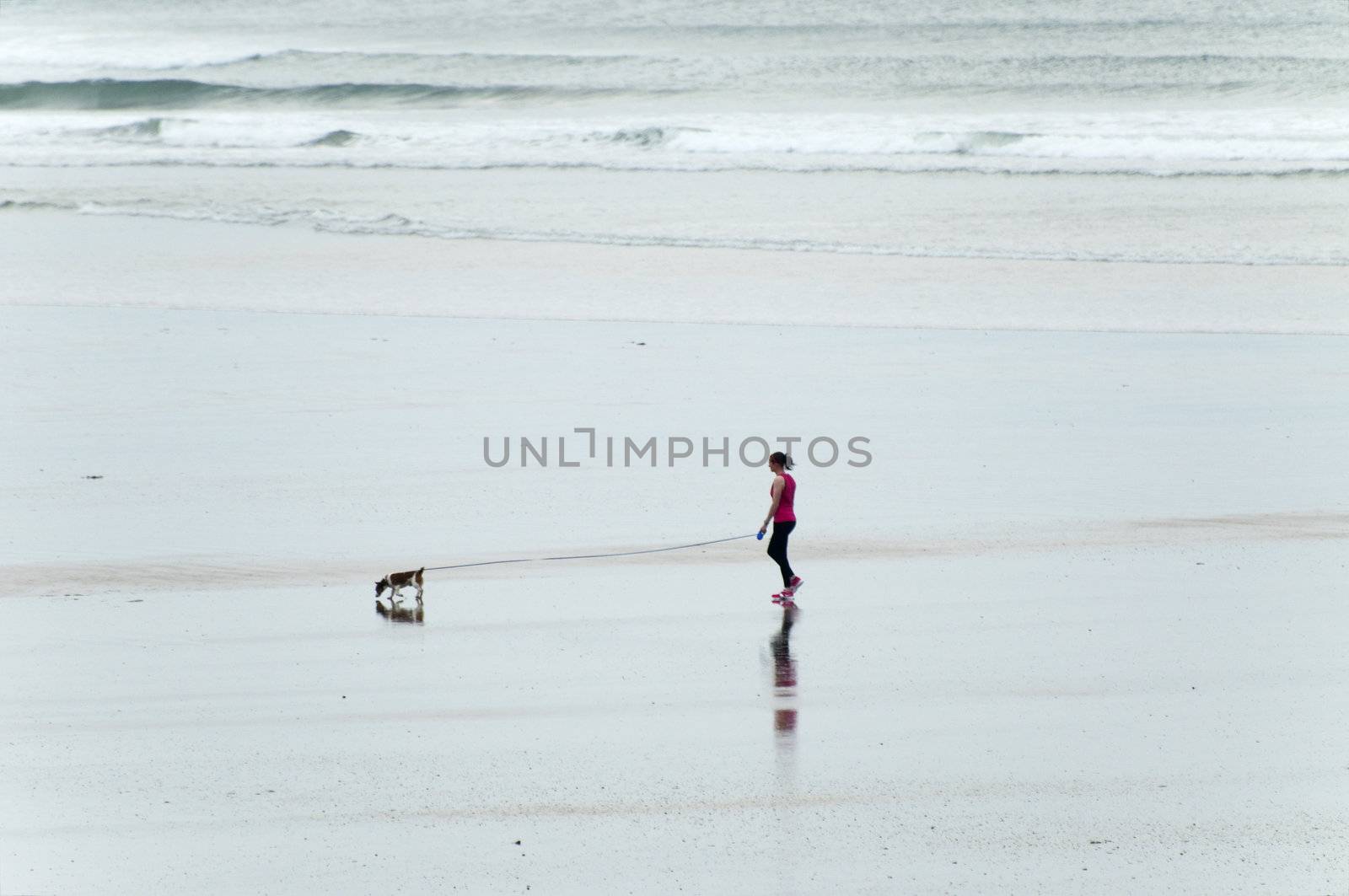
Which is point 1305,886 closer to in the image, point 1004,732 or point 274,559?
point 1004,732

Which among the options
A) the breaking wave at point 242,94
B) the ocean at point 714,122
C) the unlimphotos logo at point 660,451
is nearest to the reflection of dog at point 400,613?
the unlimphotos logo at point 660,451

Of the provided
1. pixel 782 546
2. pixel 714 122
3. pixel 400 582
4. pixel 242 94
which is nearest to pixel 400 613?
pixel 400 582

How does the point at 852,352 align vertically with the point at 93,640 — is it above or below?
above

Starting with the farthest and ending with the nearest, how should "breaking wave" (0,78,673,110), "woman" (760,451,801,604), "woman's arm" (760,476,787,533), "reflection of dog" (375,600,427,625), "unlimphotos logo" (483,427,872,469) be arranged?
"breaking wave" (0,78,673,110)
"unlimphotos logo" (483,427,872,469)
"woman's arm" (760,476,787,533)
"woman" (760,451,801,604)
"reflection of dog" (375,600,427,625)

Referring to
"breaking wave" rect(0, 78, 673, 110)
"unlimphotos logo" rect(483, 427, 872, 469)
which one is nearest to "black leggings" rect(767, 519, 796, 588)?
"unlimphotos logo" rect(483, 427, 872, 469)

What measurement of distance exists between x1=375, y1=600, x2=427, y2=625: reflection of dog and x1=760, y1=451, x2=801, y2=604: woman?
1.69 meters

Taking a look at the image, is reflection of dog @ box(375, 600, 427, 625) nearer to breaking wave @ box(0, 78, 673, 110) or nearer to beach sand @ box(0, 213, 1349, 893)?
beach sand @ box(0, 213, 1349, 893)

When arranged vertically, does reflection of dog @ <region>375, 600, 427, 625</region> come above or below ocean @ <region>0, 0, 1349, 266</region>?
below

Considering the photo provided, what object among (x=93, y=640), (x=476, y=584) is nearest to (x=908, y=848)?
(x=476, y=584)

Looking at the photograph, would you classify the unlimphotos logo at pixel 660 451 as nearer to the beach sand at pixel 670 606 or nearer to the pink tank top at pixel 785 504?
the beach sand at pixel 670 606

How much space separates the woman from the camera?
7.13 m

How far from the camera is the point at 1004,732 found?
5500mm

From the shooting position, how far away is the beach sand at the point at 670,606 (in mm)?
4727

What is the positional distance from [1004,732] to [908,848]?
1.02 m
